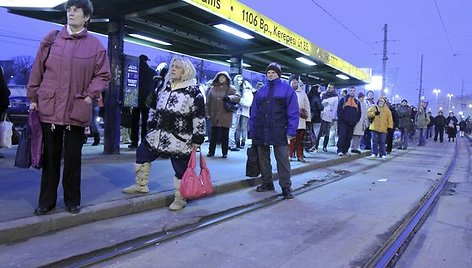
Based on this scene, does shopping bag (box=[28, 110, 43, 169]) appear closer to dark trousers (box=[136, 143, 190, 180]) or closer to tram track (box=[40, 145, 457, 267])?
tram track (box=[40, 145, 457, 267])

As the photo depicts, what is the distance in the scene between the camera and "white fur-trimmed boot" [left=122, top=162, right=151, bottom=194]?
19.2 ft

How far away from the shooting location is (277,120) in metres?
6.89

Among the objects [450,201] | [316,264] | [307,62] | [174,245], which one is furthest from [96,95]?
[307,62]

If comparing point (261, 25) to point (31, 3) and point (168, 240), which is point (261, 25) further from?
point (168, 240)

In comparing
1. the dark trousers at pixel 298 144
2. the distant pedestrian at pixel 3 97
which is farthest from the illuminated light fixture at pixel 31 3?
the dark trousers at pixel 298 144

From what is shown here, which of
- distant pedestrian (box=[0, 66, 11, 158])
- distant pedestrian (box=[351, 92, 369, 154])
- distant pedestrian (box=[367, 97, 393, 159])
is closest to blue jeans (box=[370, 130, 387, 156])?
distant pedestrian (box=[367, 97, 393, 159])

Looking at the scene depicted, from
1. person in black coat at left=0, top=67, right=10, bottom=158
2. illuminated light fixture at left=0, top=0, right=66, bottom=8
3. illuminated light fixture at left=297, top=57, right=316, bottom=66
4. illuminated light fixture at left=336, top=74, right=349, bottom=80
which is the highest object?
illuminated light fixture at left=336, top=74, right=349, bottom=80

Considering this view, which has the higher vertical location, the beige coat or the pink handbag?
the beige coat

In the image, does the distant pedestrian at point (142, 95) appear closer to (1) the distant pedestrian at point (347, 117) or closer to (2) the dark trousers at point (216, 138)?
(2) the dark trousers at point (216, 138)

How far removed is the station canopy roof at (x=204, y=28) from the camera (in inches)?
350

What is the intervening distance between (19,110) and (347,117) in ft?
38.7

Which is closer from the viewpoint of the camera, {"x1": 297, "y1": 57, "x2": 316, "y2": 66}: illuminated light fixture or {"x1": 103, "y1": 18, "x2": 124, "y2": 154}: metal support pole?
{"x1": 103, "y1": 18, "x2": 124, "y2": 154}: metal support pole

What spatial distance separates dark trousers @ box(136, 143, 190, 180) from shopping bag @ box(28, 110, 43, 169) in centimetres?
140

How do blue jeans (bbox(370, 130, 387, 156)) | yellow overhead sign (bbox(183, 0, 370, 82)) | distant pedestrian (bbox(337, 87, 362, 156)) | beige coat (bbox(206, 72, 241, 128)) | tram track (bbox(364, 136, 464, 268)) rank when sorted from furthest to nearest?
blue jeans (bbox(370, 130, 387, 156)), distant pedestrian (bbox(337, 87, 362, 156)), beige coat (bbox(206, 72, 241, 128)), yellow overhead sign (bbox(183, 0, 370, 82)), tram track (bbox(364, 136, 464, 268))
